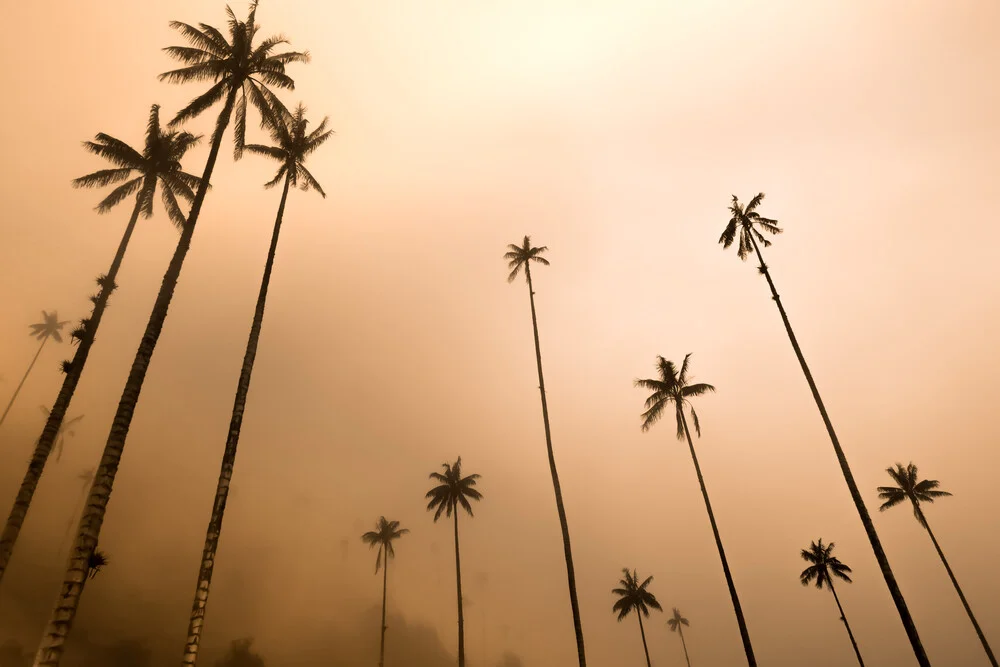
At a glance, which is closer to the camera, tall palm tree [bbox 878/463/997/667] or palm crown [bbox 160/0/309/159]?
palm crown [bbox 160/0/309/159]

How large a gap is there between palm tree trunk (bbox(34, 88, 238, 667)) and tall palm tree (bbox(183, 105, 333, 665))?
272 cm

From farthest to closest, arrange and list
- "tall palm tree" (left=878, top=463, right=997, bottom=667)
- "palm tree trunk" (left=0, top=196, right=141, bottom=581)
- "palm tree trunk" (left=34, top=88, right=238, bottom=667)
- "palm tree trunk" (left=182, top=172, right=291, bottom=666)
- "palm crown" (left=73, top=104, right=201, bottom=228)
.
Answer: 1. "tall palm tree" (left=878, top=463, right=997, bottom=667)
2. "palm crown" (left=73, top=104, right=201, bottom=228)
3. "palm tree trunk" (left=0, top=196, right=141, bottom=581)
4. "palm tree trunk" (left=182, top=172, right=291, bottom=666)
5. "palm tree trunk" (left=34, top=88, right=238, bottom=667)

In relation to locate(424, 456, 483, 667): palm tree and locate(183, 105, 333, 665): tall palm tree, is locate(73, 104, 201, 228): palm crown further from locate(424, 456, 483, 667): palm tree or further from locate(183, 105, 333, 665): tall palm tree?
locate(424, 456, 483, 667): palm tree

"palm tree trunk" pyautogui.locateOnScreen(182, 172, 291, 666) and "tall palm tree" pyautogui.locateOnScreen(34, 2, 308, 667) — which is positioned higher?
"tall palm tree" pyautogui.locateOnScreen(34, 2, 308, 667)

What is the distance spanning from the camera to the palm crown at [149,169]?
2481 centimetres

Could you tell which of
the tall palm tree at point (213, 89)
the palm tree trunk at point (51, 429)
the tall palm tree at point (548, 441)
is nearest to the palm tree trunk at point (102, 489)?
the tall palm tree at point (213, 89)

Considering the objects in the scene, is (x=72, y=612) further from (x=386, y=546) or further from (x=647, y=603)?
(x=647, y=603)

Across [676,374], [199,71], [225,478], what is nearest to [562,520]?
[676,374]

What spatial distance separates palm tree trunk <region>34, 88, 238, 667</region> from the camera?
10664 millimetres

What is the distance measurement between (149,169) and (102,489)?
803 inches

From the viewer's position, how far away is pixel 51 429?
19.6 meters

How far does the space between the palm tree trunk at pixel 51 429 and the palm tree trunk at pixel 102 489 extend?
295 inches

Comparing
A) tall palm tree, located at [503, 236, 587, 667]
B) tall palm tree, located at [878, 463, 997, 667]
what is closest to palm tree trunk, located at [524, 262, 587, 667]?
tall palm tree, located at [503, 236, 587, 667]

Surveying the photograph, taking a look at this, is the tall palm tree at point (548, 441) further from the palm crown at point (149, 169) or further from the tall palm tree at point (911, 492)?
the tall palm tree at point (911, 492)
